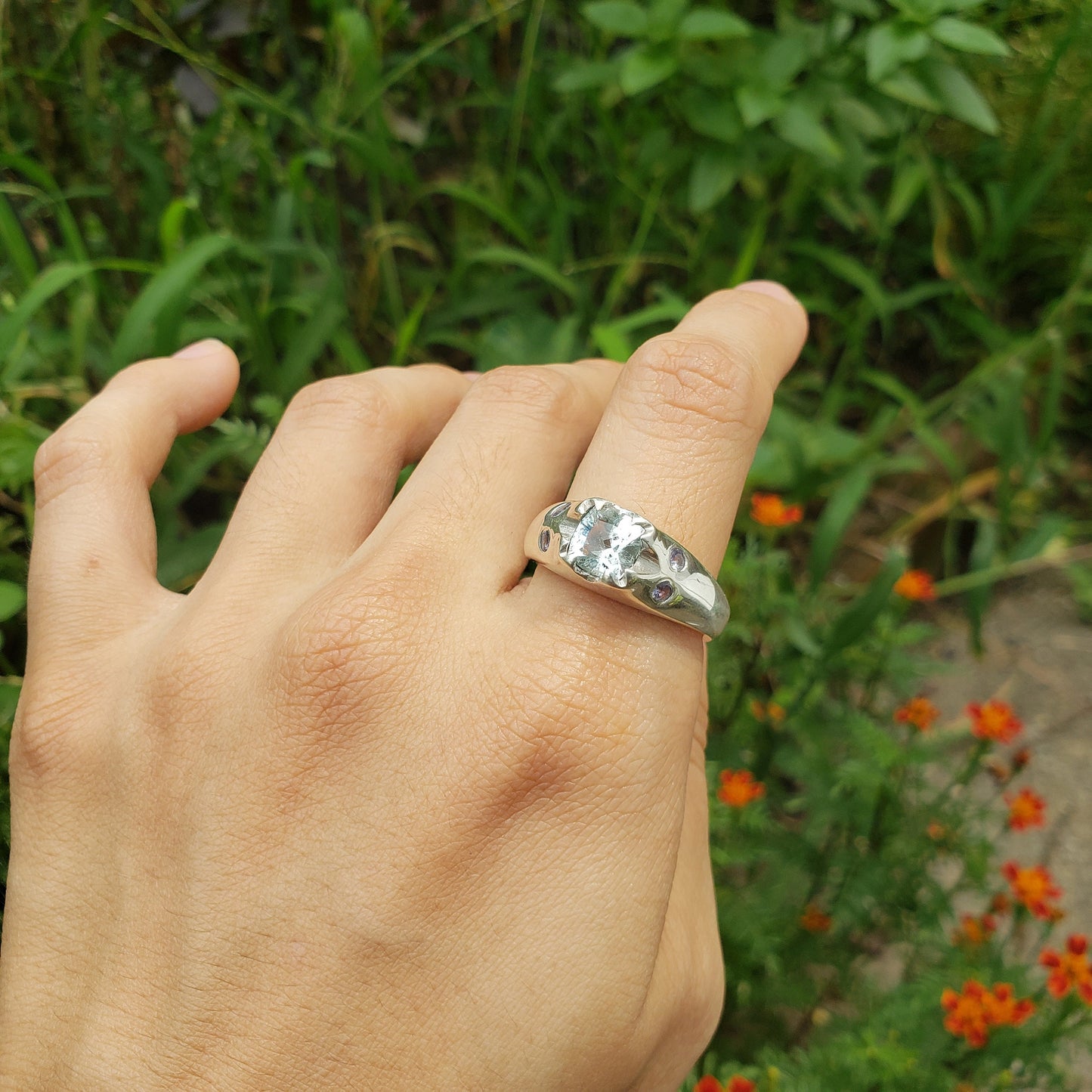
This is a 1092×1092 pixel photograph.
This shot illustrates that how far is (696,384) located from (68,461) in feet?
2.92

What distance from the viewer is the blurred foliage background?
180cm

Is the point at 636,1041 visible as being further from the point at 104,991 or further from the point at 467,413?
the point at 467,413

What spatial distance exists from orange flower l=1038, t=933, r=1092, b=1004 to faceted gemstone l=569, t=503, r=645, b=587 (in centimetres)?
102

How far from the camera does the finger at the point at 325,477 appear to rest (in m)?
1.24

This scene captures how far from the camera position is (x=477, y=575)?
3.71 feet

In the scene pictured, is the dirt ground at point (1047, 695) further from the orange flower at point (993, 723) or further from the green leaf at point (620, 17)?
the green leaf at point (620, 17)

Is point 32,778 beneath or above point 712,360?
beneath

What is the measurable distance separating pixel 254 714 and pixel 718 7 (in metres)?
1.92

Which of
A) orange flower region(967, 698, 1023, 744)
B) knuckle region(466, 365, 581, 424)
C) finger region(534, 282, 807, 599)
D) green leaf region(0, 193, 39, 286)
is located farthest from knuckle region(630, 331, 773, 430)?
green leaf region(0, 193, 39, 286)

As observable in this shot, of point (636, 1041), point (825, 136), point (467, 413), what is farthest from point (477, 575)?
point (825, 136)

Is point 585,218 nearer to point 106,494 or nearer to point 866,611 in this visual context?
point 866,611

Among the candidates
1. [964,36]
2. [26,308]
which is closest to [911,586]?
[964,36]

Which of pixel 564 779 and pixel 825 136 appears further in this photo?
pixel 825 136

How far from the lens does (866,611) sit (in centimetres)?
168
